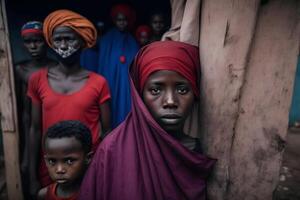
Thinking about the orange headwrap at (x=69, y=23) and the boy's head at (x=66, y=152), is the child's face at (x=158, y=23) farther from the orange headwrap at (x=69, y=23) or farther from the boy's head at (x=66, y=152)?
the boy's head at (x=66, y=152)

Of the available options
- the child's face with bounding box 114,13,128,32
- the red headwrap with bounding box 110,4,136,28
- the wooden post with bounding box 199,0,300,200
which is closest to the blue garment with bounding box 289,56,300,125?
the red headwrap with bounding box 110,4,136,28

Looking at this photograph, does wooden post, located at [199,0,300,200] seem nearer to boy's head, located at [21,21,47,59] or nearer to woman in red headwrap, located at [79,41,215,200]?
woman in red headwrap, located at [79,41,215,200]

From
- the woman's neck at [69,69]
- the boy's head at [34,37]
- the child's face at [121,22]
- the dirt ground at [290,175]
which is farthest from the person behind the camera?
the dirt ground at [290,175]

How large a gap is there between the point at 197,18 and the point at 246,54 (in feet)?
1.12

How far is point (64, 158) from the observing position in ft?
5.05

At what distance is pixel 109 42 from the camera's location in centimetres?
268

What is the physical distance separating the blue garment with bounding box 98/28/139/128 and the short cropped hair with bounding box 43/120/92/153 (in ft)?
2.88

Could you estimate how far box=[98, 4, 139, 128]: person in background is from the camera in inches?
101

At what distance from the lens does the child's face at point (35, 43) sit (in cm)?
234

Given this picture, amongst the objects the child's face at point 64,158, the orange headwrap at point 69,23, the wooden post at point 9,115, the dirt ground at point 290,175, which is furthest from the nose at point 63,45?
the dirt ground at point 290,175

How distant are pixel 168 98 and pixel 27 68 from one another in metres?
1.57

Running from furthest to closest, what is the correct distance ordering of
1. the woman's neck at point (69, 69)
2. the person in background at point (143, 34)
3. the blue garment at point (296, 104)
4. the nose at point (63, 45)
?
the blue garment at point (296, 104)
the person in background at point (143, 34)
the woman's neck at point (69, 69)
the nose at point (63, 45)

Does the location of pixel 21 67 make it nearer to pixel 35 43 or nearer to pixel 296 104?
pixel 35 43

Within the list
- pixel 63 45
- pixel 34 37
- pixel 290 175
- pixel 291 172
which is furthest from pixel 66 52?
pixel 291 172
